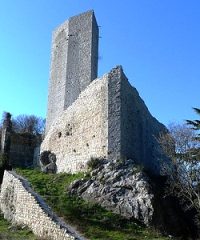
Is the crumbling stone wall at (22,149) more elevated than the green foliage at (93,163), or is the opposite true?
the crumbling stone wall at (22,149)

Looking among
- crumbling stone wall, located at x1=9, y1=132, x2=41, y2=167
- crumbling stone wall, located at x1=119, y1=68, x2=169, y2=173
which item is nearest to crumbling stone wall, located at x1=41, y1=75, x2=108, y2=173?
crumbling stone wall, located at x1=119, y1=68, x2=169, y2=173

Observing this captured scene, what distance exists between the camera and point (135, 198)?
2319cm

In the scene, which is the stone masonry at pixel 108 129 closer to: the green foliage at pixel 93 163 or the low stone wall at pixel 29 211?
the green foliage at pixel 93 163

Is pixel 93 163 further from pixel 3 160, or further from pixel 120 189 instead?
pixel 3 160

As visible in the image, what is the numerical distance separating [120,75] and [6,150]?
14.7 m

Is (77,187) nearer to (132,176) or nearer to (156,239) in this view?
(132,176)

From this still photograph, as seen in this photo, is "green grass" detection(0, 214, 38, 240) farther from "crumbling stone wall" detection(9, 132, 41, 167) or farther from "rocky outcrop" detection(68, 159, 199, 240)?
"crumbling stone wall" detection(9, 132, 41, 167)

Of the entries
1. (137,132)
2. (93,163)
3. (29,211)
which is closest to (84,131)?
(137,132)

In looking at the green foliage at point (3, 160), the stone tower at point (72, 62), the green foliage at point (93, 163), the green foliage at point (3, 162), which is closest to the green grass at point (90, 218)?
the green foliage at point (93, 163)

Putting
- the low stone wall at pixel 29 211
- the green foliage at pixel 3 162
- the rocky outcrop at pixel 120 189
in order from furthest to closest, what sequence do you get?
the green foliage at pixel 3 162 < the rocky outcrop at pixel 120 189 < the low stone wall at pixel 29 211

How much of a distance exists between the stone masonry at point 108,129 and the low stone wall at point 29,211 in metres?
4.14

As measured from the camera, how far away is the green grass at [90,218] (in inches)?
767

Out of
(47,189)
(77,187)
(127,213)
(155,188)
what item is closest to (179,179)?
(155,188)

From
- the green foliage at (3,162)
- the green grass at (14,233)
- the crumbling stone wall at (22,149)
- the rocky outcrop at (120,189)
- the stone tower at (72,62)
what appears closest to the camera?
the green grass at (14,233)
